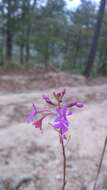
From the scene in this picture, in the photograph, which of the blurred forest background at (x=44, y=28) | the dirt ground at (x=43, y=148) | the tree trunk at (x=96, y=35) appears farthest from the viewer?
the blurred forest background at (x=44, y=28)

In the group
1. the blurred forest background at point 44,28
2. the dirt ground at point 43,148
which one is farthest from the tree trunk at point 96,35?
the dirt ground at point 43,148

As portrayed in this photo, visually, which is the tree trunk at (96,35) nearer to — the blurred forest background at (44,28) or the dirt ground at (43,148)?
the blurred forest background at (44,28)

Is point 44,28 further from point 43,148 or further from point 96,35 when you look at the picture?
point 43,148

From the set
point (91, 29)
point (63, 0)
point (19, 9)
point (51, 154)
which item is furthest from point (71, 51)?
point (51, 154)

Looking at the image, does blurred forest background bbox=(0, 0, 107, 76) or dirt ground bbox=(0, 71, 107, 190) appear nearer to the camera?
dirt ground bbox=(0, 71, 107, 190)

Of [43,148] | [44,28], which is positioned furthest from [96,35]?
[43,148]

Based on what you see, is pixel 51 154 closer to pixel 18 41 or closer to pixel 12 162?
pixel 12 162

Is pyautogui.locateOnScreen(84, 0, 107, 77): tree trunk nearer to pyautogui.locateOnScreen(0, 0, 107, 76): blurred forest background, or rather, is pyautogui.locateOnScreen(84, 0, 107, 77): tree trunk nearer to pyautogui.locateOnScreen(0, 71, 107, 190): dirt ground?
pyautogui.locateOnScreen(0, 0, 107, 76): blurred forest background

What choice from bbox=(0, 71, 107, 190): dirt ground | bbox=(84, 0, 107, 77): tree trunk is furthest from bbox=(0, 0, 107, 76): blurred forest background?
bbox=(0, 71, 107, 190): dirt ground
